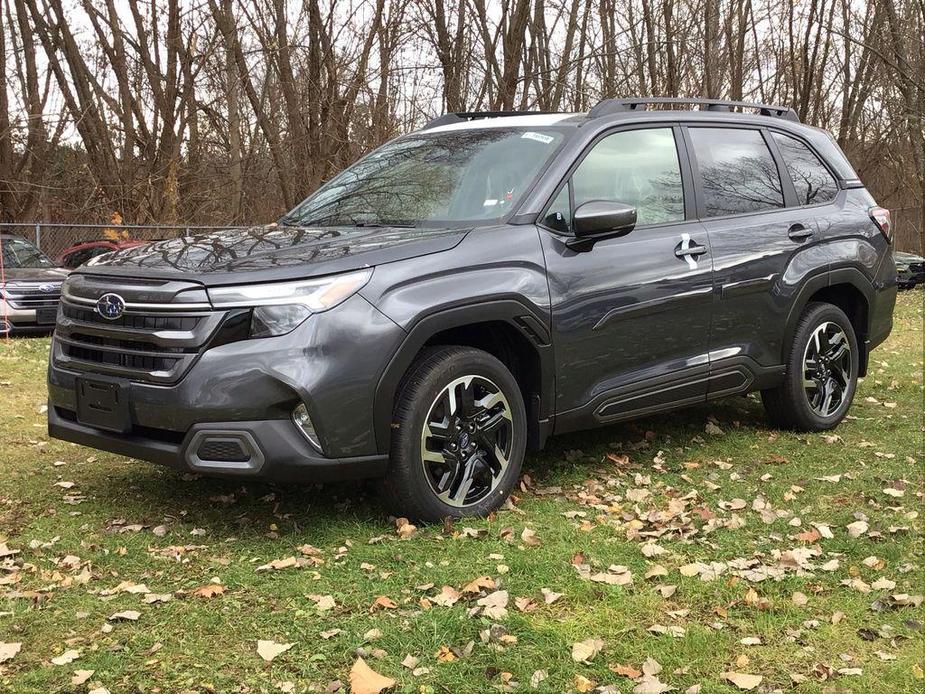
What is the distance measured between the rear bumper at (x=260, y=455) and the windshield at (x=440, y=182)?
132cm

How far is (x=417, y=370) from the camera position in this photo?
161 inches

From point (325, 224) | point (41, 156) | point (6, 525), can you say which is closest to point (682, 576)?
Answer: point (325, 224)

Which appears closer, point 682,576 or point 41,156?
point 682,576

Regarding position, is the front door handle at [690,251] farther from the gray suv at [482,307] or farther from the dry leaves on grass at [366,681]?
the dry leaves on grass at [366,681]

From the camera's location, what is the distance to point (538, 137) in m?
4.95

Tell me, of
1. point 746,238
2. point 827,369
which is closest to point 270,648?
point 746,238

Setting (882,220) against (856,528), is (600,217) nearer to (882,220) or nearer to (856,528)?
(856,528)

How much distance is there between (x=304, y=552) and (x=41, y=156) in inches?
699

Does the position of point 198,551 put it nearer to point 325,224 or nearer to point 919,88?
point 325,224

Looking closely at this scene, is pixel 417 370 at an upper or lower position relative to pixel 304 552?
upper

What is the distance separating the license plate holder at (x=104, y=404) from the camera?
392 centimetres

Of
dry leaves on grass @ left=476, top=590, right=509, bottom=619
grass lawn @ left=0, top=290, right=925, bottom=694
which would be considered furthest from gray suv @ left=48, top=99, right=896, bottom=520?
dry leaves on grass @ left=476, top=590, right=509, bottom=619

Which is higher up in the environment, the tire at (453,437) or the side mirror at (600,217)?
the side mirror at (600,217)

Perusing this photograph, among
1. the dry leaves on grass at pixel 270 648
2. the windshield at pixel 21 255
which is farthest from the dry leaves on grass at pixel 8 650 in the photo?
the windshield at pixel 21 255
